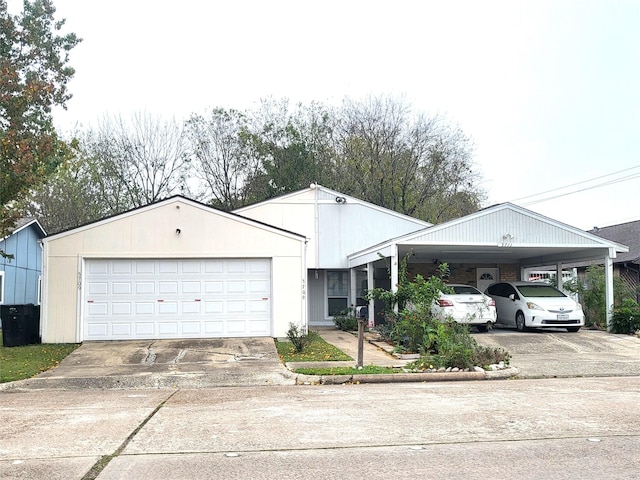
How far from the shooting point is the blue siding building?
24.3 m

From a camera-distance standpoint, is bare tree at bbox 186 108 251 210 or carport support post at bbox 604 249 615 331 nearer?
carport support post at bbox 604 249 615 331

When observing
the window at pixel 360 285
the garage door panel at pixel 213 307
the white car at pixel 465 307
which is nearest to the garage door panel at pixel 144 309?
the garage door panel at pixel 213 307

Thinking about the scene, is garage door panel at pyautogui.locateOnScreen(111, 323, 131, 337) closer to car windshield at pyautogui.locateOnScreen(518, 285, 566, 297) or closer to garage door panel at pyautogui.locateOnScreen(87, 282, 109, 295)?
garage door panel at pyautogui.locateOnScreen(87, 282, 109, 295)

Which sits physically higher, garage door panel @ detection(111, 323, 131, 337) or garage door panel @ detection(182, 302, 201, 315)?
garage door panel @ detection(182, 302, 201, 315)

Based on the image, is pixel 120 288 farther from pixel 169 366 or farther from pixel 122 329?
pixel 169 366

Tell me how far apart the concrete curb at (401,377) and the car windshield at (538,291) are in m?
7.47

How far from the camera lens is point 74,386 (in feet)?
39.3

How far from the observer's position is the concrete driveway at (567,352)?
43.2ft

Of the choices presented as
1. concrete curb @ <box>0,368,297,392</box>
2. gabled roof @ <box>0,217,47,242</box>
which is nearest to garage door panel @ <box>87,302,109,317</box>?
concrete curb @ <box>0,368,297,392</box>

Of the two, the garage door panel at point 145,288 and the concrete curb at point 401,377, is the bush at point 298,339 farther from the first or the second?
the garage door panel at point 145,288

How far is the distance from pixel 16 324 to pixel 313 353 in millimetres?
7779

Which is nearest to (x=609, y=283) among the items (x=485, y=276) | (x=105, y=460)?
(x=485, y=276)

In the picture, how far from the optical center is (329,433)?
723 cm

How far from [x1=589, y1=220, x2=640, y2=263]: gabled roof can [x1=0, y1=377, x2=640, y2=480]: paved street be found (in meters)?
18.5
